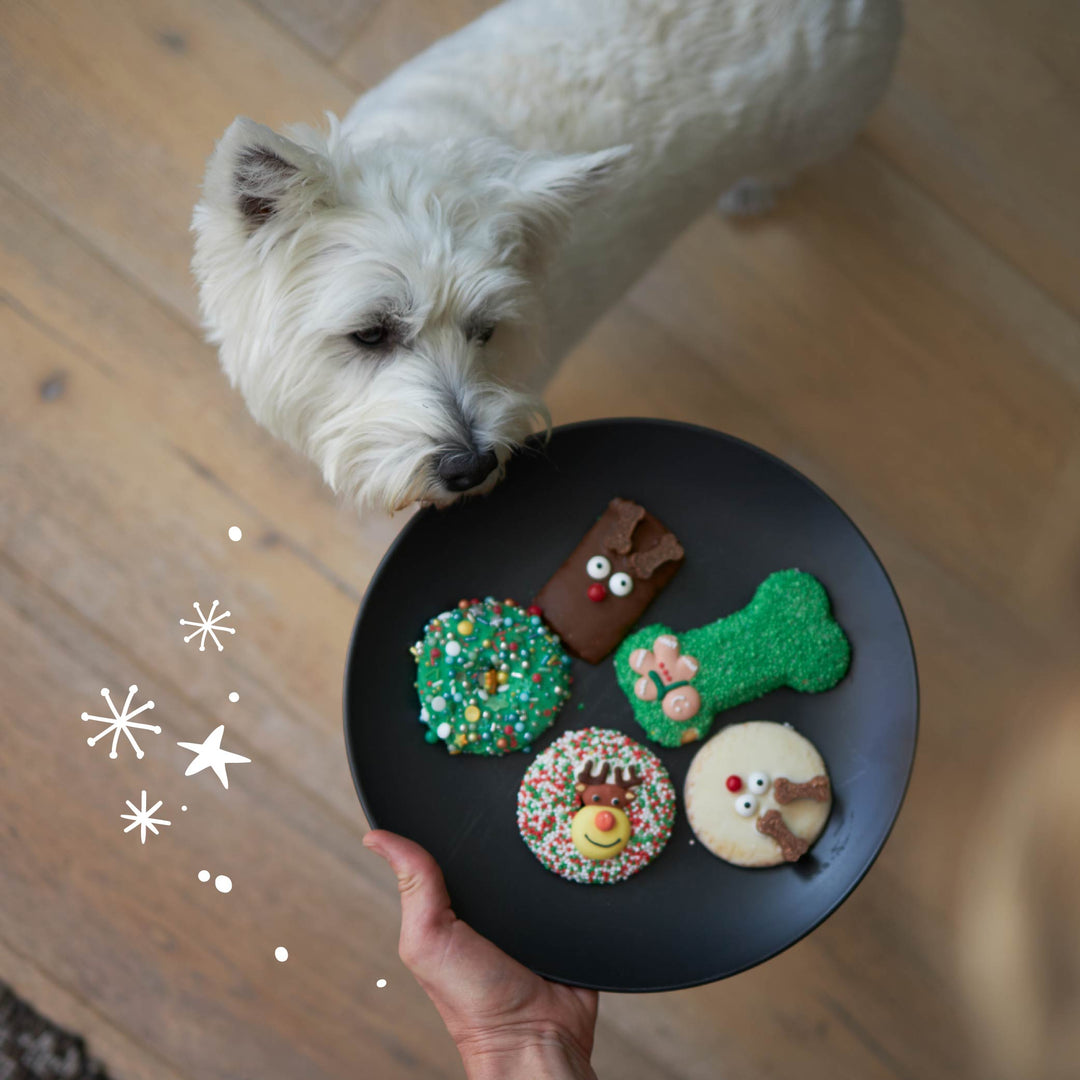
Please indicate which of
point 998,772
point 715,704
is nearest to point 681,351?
point 715,704

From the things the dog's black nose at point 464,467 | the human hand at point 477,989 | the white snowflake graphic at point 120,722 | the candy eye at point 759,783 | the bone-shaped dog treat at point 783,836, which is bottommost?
the white snowflake graphic at point 120,722

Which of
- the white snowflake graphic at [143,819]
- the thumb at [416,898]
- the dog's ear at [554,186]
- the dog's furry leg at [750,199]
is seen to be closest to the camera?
the dog's ear at [554,186]

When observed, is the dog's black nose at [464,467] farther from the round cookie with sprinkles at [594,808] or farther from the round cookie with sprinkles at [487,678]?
the round cookie with sprinkles at [594,808]

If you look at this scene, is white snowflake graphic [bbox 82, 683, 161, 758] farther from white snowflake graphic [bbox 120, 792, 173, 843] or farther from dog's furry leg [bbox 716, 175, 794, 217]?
dog's furry leg [bbox 716, 175, 794, 217]

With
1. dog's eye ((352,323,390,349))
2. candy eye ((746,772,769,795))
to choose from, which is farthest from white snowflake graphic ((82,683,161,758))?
candy eye ((746,772,769,795))

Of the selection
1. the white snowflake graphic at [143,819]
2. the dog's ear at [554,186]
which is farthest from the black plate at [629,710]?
the white snowflake graphic at [143,819]

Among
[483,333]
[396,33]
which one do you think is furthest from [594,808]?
[396,33]

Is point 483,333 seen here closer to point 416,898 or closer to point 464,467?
point 464,467

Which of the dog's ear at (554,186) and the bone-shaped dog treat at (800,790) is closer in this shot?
the dog's ear at (554,186)
